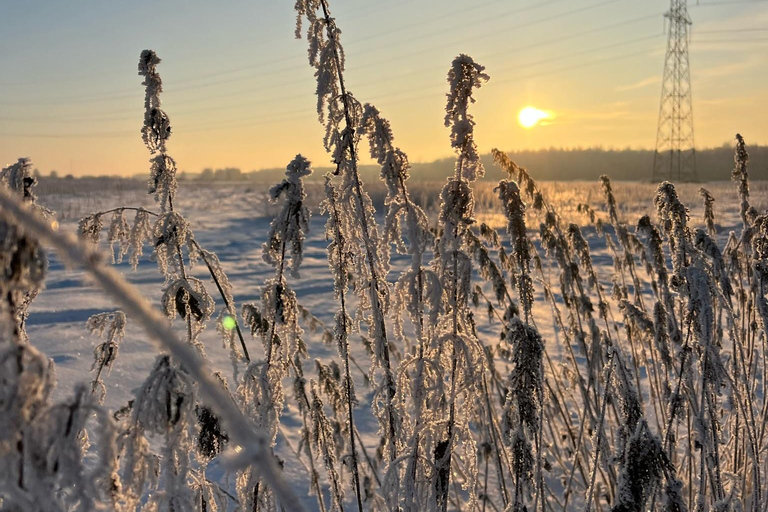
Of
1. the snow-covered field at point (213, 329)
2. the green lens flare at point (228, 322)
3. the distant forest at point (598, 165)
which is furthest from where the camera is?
the distant forest at point (598, 165)

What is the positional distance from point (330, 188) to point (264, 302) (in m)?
0.37

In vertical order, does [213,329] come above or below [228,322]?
below

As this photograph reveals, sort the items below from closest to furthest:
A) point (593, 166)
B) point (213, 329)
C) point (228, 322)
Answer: point (228, 322), point (213, 329), point (593, 166)

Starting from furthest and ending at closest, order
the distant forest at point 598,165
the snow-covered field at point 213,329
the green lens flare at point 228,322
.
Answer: the distant forest at point 598,165, the snow-covered field at point 213,329, the green lens flare at point 228,322

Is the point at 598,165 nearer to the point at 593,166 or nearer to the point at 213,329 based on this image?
the point at 593,166

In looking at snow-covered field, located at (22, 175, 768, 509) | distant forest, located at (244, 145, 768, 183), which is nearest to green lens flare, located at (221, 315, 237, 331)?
snow-covered field, located at (22, 175, 768, 509)

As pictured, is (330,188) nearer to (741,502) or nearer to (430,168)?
(741,502)

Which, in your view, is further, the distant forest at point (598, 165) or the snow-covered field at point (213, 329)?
the distant forest at point (598, 165)

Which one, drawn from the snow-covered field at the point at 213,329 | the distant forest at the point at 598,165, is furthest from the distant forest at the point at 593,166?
the snow-covered field at the point at 213,329

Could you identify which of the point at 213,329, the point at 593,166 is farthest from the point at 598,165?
the point at 213,329

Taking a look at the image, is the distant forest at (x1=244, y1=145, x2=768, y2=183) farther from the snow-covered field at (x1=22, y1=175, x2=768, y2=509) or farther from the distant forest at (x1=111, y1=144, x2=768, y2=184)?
the snow-covered field at (x1=22, y1=175, x2=768, y2=509)

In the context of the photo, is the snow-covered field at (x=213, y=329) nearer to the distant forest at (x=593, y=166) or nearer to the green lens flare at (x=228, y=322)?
the green lens flare at (x=228, y=322)

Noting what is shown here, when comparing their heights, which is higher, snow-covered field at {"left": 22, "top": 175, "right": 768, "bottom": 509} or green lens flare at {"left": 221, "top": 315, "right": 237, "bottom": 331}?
green lens flare at {"left": 221, "top": 315, "right": 237, "bottom": 331}

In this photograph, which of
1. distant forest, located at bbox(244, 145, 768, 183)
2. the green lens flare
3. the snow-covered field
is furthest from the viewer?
distant forest, located at bbox(244, 145, 768, 183)
